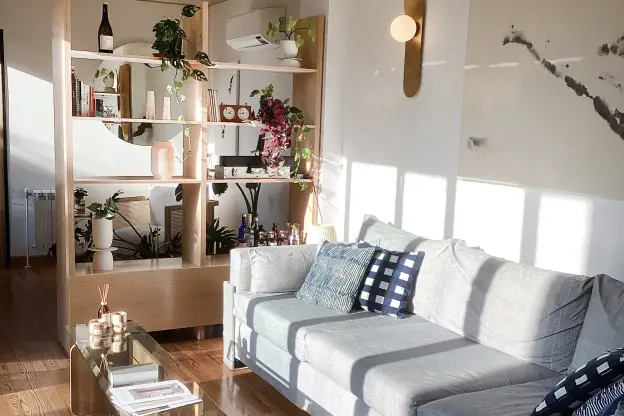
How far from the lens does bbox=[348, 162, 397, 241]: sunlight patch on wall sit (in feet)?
12.9

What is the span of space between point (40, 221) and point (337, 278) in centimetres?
399

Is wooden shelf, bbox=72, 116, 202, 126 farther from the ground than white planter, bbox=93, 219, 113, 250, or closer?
farther from the ground

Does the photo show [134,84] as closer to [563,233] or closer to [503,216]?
[503,216]

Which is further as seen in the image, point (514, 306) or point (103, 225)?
point (103, 225)

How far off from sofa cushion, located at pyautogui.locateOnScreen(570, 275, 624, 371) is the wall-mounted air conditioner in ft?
10.6

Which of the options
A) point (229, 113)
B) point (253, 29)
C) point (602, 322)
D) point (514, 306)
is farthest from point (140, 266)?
point (602, 322)

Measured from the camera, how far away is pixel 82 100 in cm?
382

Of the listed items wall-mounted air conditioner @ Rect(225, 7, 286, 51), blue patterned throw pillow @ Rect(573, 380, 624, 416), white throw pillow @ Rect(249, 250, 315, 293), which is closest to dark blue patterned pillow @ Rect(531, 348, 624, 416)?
blue patterned throw pillow @ Rect(573, 380, 624, 416)

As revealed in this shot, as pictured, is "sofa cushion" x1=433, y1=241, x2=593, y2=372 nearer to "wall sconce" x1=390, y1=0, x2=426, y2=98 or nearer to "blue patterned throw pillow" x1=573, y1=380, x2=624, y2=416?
"blue patterned throw pillow" x1=573, y1=380, x2=624, y2=416

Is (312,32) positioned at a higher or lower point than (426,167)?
higher

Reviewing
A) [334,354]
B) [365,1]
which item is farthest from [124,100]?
[334,354]

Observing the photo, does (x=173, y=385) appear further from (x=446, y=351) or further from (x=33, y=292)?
(x=33, y=292)

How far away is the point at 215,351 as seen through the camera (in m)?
4.06

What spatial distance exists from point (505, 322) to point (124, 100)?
448 cm
